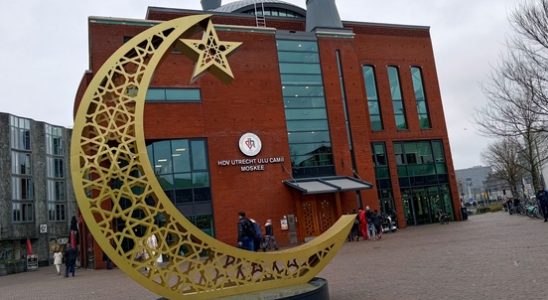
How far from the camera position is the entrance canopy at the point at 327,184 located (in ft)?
83.5

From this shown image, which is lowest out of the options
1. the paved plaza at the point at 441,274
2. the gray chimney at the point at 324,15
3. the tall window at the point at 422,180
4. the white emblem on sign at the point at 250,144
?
the paved plaza at the point at 441,274

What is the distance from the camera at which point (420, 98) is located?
35.0 metres

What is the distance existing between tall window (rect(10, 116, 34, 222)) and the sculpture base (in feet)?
149

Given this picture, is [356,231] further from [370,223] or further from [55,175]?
[55,175]

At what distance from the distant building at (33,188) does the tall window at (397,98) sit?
3334 cm

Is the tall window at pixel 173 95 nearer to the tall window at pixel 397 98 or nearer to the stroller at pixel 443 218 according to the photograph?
the tall window at pixel 397 98

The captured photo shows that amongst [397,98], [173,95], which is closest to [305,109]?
[173,95]

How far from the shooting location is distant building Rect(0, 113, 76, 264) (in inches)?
1754

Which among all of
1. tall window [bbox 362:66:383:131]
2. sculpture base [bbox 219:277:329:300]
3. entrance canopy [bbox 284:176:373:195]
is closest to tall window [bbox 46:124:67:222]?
entrance canopy [bbox 284:176:373:195]

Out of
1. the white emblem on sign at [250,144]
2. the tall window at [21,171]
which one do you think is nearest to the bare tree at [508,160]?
the white emblem on sign at [250,144]

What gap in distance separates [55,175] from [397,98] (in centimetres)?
4062

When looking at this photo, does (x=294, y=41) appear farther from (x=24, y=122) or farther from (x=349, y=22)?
(x=24, y=122)

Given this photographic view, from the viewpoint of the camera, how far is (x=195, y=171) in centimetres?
2572

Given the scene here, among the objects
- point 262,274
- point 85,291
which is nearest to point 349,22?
point 85,291
